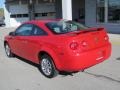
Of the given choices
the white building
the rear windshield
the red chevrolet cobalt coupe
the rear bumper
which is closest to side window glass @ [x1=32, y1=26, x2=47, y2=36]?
the red chevrolet cobalt coupe

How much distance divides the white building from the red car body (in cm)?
815

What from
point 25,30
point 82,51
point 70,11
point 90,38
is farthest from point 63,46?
point 70,11

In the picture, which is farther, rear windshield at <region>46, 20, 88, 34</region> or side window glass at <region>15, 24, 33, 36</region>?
side window glass at <region>15, 24, 33, 36</region>

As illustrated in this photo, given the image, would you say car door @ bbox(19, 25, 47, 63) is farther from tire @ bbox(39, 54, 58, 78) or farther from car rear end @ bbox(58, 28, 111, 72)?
car rear end @ bbox(58, 28, 111, 72)

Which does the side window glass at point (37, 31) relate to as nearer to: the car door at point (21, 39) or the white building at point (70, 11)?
the car door at point (21, 39)

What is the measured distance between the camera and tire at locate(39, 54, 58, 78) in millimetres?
6791

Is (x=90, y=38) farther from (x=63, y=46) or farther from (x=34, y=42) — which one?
(x=34, y=42)

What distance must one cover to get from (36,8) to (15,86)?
33866mm

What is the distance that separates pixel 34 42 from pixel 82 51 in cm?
181

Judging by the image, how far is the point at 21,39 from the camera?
27.6 feet

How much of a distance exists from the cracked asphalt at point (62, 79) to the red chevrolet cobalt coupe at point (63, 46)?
0.35m

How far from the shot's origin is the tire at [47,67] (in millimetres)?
6791

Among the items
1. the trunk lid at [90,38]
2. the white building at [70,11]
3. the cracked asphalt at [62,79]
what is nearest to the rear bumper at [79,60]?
the trunk lid at [90,38]

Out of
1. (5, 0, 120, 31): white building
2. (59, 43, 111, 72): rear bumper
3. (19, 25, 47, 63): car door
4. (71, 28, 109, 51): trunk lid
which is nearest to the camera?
(59, 43, 111, 72): rear bumper
